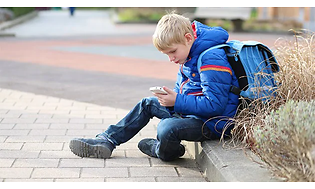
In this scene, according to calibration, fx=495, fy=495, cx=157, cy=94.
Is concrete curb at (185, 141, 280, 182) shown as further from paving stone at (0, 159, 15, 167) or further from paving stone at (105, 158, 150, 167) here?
paving stone at (0, 159, 15, 167)

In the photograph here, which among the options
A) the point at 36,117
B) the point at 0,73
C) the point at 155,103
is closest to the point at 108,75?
the point at 0,73

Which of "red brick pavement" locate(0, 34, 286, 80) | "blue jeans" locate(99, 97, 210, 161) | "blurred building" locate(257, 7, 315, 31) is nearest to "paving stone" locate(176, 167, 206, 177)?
"blue jeans" locate(99, 97, 210, 161)

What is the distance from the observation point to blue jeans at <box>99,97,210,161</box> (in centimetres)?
363

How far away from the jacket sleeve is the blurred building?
54.4ft

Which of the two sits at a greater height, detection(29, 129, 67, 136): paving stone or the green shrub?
the green shrub

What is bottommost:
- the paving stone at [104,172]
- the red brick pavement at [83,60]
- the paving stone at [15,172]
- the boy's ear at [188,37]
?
the red brick pavement at [83,60]

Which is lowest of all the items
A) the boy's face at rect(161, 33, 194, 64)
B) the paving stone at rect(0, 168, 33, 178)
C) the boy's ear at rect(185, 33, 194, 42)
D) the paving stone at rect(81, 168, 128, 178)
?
the paving stone at rect(81, 168, 128, 178)

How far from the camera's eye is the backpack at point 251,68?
3.59m

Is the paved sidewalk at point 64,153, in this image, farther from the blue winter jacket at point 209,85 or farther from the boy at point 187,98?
the blue winter jacket at point 209,85

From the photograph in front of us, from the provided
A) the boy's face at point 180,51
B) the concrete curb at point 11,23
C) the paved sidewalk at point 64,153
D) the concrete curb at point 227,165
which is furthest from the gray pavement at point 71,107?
the concrete curb at point 11,23

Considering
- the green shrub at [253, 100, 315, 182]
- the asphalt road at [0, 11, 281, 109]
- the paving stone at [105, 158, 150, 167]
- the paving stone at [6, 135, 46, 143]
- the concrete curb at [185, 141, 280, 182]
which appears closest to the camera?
the green shrub at [253, 100, 315, 182]

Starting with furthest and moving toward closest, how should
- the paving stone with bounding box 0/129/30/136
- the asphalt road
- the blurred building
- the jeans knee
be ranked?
the blurred building, the asphalt road, the paving stone with bounding box 0/129/30/136, the jeans knee

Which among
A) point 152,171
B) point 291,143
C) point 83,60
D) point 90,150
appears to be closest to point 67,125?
point 90,150
